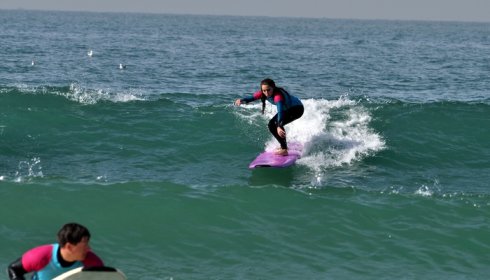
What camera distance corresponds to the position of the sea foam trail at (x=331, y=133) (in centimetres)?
1523

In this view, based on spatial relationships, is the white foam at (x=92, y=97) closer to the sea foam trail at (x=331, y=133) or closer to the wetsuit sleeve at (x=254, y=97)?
the sea foam trail at (x=331, y=133)

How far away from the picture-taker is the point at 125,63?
3769 centimetres

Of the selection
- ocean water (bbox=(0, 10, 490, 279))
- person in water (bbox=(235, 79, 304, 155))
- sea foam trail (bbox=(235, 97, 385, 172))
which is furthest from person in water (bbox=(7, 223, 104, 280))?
sea foam trail (bbox=(235, 97, 385, 172))

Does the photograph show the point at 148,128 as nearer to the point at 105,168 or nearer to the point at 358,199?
the point at 105,168

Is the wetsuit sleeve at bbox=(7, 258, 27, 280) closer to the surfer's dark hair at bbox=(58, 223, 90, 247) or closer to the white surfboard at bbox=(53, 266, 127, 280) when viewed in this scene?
the white surfboard at bbox=(53, 266, 127, 280)

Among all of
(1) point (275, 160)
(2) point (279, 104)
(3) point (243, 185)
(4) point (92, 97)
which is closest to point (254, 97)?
(2) point (279, 104)

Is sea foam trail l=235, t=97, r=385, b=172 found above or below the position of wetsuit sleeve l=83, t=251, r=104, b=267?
below

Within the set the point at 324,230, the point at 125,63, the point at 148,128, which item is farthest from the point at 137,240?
the point at 125,63

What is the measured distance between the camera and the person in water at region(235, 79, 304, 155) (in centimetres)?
1334

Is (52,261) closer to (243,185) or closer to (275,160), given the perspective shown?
(243,185)

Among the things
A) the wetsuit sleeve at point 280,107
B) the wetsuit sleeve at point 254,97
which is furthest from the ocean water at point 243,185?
the wetsuit sleeve at point 254,97

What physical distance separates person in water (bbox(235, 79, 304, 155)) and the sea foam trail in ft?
3.46

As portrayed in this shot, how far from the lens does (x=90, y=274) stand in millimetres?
5523

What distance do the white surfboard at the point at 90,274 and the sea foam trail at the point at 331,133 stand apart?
A: 9.23 meters
